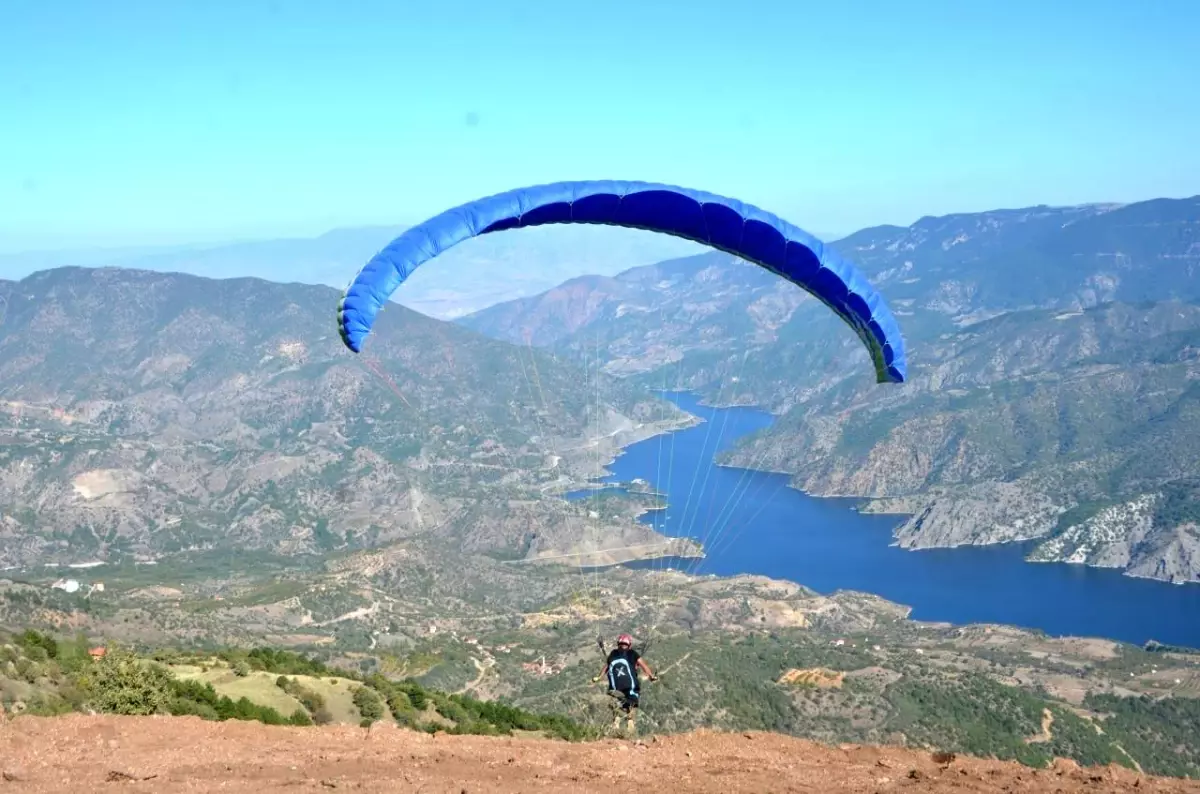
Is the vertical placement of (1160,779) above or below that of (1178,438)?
above

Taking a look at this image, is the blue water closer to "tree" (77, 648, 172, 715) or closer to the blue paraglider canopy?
"tree" (77, 648, 172, 715)

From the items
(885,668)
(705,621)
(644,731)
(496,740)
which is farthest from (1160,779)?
(705,621)

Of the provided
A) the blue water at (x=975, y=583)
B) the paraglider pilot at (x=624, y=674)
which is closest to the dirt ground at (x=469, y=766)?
the paraglider pilot at (x=624, y=674)

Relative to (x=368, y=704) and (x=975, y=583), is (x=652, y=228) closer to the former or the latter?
(x=368, y=704)

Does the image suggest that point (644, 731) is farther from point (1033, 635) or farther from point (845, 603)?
point (845, 603)

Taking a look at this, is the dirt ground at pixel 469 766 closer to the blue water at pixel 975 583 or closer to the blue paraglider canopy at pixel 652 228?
the blue paraglider canopy at pixel 652 228

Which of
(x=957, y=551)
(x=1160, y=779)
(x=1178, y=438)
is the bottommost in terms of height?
(x=957, y=551)
